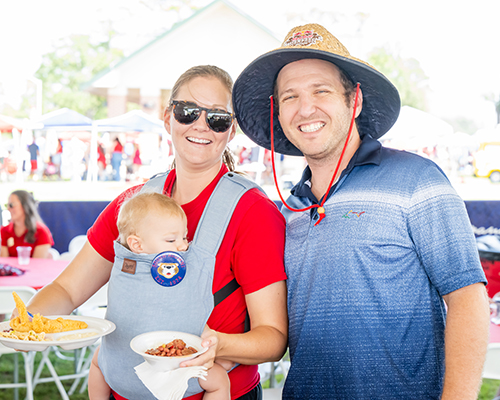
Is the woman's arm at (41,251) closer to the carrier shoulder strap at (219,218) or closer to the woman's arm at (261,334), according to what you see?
the carrier shoulder strap at (219,218)

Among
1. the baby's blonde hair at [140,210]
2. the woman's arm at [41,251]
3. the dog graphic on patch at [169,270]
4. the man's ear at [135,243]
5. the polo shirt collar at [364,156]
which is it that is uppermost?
the polo shirt collar at [364,156]

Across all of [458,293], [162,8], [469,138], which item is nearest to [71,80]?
[162,8]

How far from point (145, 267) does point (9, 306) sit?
2.46 metres

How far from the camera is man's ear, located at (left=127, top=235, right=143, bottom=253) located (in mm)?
1909

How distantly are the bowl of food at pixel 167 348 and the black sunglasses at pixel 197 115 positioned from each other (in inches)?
35.4

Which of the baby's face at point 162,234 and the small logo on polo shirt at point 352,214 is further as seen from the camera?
the baby's face at point 162,234

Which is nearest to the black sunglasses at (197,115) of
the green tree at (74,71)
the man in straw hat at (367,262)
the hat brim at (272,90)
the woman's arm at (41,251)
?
the hat brim at (272,90)

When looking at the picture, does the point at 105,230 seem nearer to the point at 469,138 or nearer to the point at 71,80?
the point at 469,138

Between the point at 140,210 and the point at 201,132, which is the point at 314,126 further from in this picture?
the point at 140,210

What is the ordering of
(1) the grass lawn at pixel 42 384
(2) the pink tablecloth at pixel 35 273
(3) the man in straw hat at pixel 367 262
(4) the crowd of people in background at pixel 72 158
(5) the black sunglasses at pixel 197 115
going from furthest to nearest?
1. (4) the crowd of people in background at pixel 72 158
2. (1) the grass lawn at pixel 42 384
3. (2) the pink tablecloth at pixel 35 273
4. (5) the black sunglasses at pixel 197 115
5. (3) the man in straw hat at pixel 367 262

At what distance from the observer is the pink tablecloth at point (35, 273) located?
4.01m

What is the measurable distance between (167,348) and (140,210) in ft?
2.12

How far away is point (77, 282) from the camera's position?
2068 millimetres

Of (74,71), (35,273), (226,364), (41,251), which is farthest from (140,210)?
(74,71)
